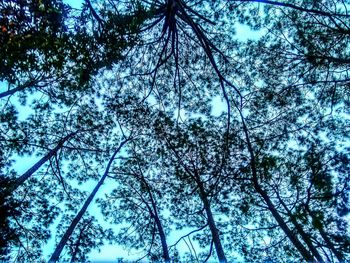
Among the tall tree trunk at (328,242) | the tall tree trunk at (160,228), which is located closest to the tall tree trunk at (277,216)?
→ the tall tree trunk at (328,242)

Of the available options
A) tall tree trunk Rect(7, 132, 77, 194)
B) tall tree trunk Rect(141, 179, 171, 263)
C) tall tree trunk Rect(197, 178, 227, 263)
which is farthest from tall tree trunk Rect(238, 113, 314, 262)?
tall tree trunk Rect(7, 132, 77, 194)

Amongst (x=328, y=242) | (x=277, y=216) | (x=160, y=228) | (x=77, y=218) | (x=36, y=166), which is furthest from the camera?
(x=160, y=228)

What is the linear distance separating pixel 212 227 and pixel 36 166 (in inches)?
179

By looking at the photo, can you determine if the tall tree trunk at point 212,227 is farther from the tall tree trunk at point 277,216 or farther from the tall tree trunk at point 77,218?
the tall tree trunk at point 77,218

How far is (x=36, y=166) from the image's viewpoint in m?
6.15

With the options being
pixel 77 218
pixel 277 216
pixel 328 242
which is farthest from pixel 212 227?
pixel 77 218

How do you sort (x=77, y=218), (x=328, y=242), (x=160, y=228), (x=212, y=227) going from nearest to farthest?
(x=328, y=242) < (x=77, y=218) < (x=212, y=227) < (x=160, y=228)

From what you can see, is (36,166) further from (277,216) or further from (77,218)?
(277,216)

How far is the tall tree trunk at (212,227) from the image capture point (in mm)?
6480

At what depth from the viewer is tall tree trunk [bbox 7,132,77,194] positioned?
17.1 ft

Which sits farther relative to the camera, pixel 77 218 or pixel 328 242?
pixel 77 218

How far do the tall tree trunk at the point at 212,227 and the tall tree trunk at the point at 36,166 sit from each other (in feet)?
12.2

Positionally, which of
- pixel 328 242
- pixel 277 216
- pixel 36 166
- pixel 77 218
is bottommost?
pixel 328 242

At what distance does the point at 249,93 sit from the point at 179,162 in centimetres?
271
